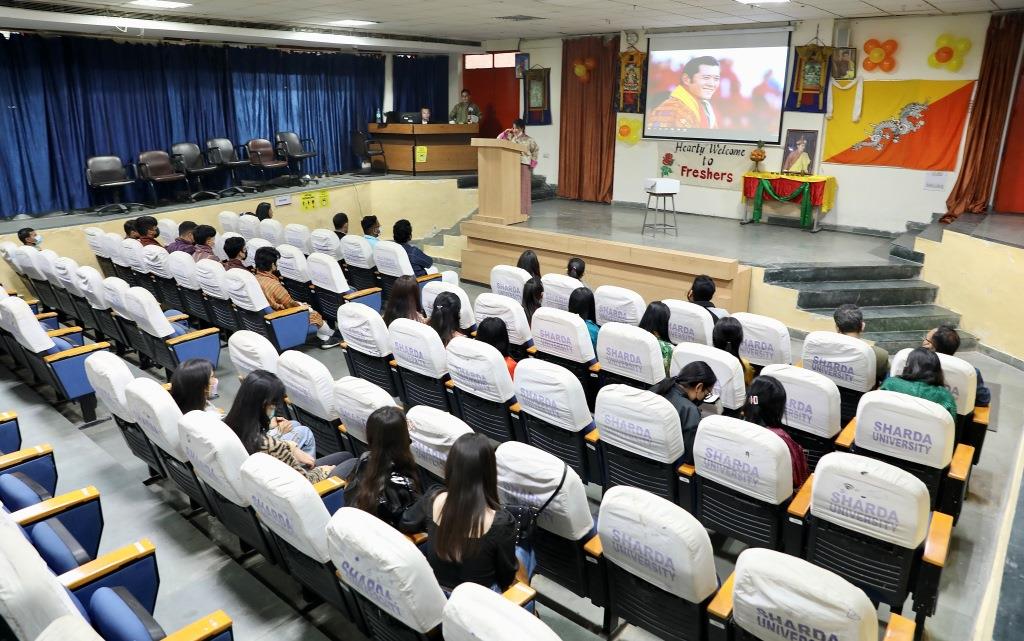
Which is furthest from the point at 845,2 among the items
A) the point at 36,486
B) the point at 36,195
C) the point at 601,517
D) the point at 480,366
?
the point at 36,195

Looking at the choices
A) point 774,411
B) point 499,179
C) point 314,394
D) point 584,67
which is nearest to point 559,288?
point 314,394

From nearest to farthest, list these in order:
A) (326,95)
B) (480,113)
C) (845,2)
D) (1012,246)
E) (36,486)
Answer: (36,486) → (1012,246) → (845,2) → (326,95) → (480,113)

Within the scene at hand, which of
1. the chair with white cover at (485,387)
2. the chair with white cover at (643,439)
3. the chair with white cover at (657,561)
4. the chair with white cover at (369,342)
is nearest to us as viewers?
the chair with white cover at (657,561)

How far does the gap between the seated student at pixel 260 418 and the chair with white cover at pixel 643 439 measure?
1.33 meters

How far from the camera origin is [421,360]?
4.07 m

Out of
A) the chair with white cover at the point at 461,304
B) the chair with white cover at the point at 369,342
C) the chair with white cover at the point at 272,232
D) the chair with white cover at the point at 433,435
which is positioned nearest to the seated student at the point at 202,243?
the chair with white cover at the point at 272,232

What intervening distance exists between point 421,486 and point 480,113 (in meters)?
10.9

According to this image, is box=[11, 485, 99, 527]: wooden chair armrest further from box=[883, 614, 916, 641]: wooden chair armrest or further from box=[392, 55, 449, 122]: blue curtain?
box=[392, 55, 449, 122]: blue curtain

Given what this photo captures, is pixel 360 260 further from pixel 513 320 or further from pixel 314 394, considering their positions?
pixel 314 394

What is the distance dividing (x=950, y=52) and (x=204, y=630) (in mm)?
9092

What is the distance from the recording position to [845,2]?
7066mm

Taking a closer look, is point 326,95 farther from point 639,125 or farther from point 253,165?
point 639,125

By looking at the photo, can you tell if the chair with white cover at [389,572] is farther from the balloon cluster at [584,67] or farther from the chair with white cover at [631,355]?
the balloon cluster at [584,67]

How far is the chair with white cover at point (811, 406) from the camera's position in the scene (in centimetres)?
333
